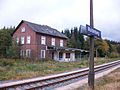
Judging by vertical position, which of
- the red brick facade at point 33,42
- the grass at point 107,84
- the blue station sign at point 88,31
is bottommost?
the grass at point 107,84

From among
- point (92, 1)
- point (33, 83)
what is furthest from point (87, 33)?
point (33, 83)

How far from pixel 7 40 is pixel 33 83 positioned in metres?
38.6

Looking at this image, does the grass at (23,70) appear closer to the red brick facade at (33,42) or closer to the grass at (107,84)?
the grass at (107,84)

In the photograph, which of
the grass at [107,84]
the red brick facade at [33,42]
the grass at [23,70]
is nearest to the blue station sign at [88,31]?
the grass at [107,84]

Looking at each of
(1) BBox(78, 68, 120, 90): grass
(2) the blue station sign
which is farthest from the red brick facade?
(2) the blue station sign

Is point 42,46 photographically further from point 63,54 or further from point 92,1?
point 92,1

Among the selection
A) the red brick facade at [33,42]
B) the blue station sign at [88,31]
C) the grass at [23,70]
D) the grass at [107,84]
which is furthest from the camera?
the red brick facade at [33,42]

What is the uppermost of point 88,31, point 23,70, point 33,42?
point 33,42

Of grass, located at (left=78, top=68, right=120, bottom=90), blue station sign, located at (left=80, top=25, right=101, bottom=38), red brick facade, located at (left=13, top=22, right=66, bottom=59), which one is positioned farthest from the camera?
red brick facade, located at (left=13, top=22, right=66, bottom=59)

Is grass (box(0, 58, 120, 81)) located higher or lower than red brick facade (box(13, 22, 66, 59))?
lower

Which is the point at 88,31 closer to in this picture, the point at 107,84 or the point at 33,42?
the point at 107,84

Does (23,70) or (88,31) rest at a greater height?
(88,31)

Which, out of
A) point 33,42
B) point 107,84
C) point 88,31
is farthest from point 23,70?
point 33,42

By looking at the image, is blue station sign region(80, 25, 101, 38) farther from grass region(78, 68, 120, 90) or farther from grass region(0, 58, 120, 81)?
grass region(0, 58, 120, 81)
